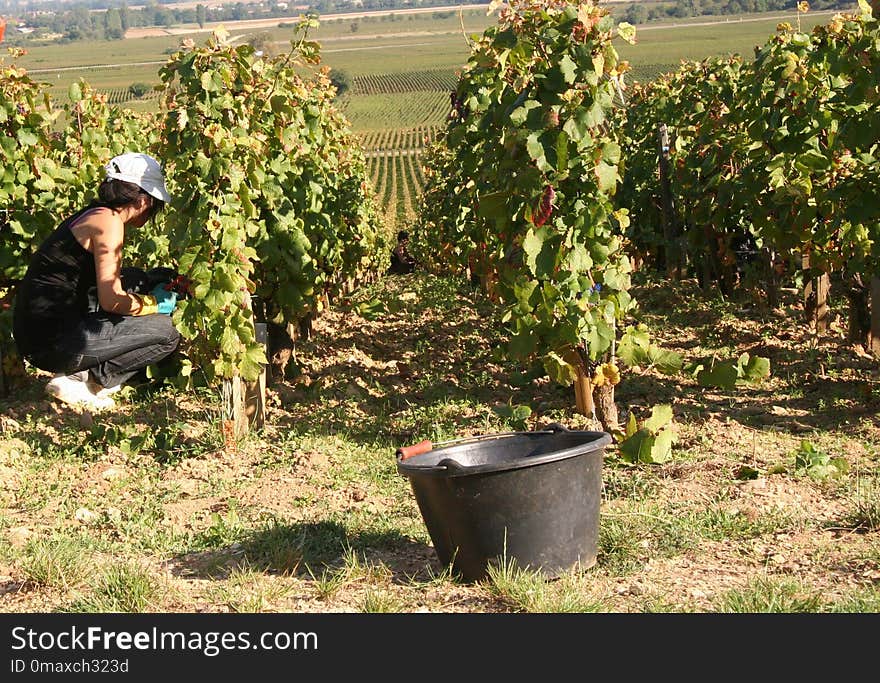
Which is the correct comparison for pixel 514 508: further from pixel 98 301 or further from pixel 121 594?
pixel 98 301

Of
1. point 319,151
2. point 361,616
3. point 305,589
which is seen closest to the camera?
point 361,616

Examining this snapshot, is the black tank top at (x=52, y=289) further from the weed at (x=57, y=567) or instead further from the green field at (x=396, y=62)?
the green field at (x=396, y=62)

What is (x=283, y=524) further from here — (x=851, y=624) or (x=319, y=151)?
(x=319, y=151)

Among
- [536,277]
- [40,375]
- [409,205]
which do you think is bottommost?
[409,205]

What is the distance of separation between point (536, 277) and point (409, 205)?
970 inches

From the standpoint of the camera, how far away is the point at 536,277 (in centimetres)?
484

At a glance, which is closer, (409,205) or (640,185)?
(640,185)

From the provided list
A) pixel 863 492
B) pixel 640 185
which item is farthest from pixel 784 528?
pixel 640 185

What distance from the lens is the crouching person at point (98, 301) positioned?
4.75 m

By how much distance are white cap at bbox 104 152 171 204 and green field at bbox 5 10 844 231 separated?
19132 millimetres

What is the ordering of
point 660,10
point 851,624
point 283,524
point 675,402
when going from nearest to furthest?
point 851,624
point 283,524
point 675,402
point 660,10

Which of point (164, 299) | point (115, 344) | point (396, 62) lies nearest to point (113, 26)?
point (396, 62)

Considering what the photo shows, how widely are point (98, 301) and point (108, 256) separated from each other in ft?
1.69

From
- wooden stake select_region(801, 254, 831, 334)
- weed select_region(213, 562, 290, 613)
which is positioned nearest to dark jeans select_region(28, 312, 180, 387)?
weed select_region(213, 562, 290, 613)
